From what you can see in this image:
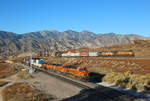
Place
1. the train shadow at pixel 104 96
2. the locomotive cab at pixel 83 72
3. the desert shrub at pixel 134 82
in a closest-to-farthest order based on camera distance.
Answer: the train shadow at pixel 104 96 → the desert shrub at pixel 134 82 → the locomotive cab at pixel 83 72

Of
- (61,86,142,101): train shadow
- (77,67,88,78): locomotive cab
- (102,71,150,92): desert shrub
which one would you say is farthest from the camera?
(77,67,88,78): locomotive cab

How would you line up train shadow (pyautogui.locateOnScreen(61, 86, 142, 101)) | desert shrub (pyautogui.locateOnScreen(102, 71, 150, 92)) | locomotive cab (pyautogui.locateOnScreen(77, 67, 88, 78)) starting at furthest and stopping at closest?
locomotive cab (pyautogui.locateOnScreen(77, 67, 88, 78)) < desert shrub (pyautogui.locateOnScreen(102, 71, 150, 92)) < train shadow (pyautogui.locateOnScreen(61, 86, 142, 101))

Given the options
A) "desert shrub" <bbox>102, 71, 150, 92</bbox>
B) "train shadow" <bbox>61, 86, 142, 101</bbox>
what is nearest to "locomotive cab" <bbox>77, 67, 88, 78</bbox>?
"desert shrub" <bbox>102, 71, 150, 92</bbox>

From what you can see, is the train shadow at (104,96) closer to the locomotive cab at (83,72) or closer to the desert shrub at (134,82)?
the desert shrub at (134,82)

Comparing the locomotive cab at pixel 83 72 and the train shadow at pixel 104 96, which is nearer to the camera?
the train shadow at pixel 104 96

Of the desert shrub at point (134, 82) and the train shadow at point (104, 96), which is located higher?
the desert shrub at point (134, 82)

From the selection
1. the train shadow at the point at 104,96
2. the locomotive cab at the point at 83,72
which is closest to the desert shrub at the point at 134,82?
the train shadow at the point at 104,96

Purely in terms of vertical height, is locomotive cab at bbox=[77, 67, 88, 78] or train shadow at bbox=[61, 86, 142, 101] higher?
locomotive cab at bbox=[77, 67, 88, 78]

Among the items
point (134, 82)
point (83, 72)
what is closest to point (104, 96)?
point (134, 82)

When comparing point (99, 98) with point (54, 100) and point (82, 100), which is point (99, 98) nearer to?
point (82, 100)

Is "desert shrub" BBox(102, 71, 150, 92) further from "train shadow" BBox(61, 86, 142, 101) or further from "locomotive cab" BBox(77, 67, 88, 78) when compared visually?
"locomotive cab" BBox(77, 67, 88, 78)

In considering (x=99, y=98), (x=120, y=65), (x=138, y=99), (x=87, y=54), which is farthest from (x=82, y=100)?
(x=87, y=54)

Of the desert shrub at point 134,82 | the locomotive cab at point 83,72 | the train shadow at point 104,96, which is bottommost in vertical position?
the train shadow at point 104,96

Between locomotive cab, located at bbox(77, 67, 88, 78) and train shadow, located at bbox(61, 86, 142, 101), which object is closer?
train shadow, located at bbox(61, 86, 142, 101)
